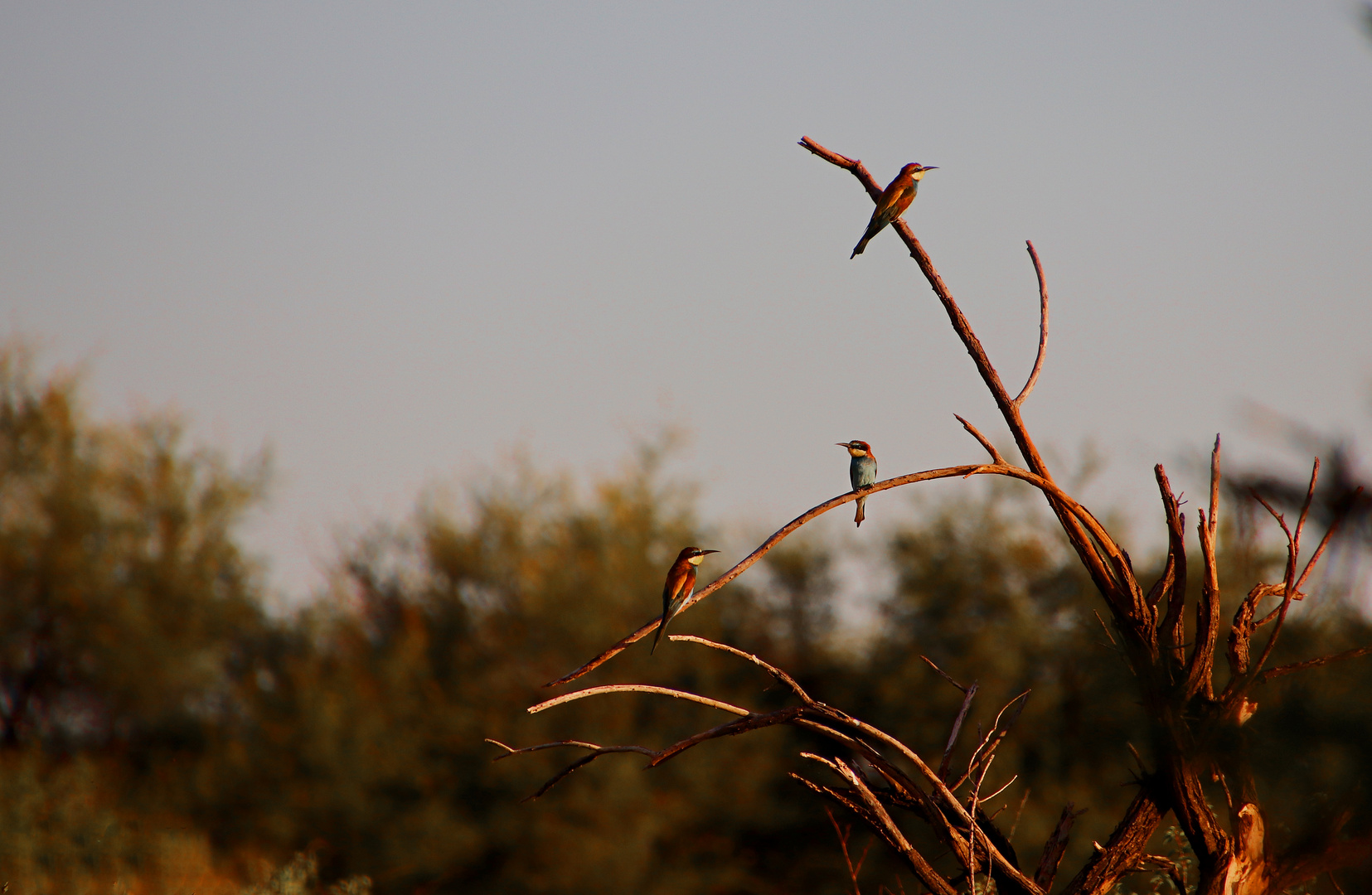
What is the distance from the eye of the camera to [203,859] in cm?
1738

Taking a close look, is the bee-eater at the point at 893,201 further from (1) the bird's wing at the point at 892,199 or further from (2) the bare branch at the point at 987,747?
(2) the bare branch at the point at 987,747

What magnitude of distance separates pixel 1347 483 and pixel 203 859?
18.5 meters

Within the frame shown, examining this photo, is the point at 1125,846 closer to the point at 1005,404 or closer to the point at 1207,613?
the point at 1207,613

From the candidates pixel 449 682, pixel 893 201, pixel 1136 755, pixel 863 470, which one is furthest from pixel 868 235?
pixel 449 682

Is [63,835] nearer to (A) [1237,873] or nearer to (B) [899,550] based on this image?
(B) [899,550]

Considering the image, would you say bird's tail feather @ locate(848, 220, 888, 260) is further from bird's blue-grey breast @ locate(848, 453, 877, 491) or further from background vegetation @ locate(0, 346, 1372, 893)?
background vegetation @ locate(0, 346, 1372, 893)

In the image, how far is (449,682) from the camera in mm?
22547

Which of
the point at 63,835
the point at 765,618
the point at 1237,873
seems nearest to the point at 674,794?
the point at 765,618

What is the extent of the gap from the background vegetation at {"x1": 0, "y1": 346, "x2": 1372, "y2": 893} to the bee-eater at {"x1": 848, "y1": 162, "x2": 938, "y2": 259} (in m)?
14.2

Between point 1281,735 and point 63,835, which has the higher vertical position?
point 63,835

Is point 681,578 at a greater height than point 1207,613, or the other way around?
point 681,578

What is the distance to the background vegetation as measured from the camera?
20.2 meters

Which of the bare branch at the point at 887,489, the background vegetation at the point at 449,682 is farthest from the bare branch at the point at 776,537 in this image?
the background vegetation at the point at 449,682

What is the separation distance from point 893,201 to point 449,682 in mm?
19774
